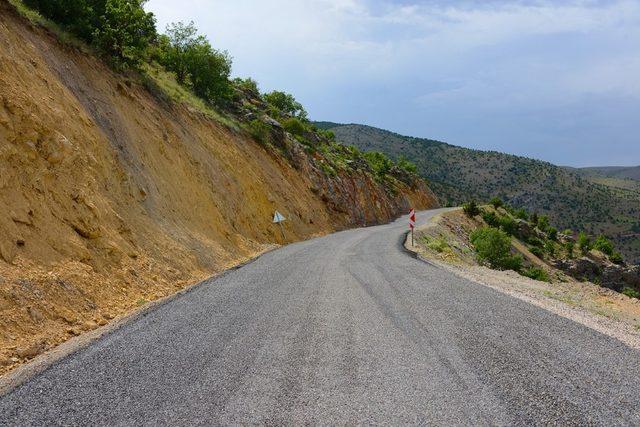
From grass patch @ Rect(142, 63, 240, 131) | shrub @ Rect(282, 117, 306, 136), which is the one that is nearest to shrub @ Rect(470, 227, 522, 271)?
grass patch @ Rect(142, 63, 240, 131)

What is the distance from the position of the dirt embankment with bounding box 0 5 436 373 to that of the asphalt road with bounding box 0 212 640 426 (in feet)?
5.57

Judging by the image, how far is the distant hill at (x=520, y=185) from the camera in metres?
112

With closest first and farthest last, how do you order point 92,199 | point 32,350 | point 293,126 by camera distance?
point 32,350 → point 92,199 → point 293,126

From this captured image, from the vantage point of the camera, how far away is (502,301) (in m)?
9.50

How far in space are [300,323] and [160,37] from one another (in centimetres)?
3291

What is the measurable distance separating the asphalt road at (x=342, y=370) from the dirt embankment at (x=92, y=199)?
5.57 feet

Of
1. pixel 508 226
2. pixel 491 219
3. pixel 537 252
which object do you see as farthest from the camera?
pixel 491 219

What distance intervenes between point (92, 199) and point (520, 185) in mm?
138076

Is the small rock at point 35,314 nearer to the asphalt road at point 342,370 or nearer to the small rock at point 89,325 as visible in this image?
the small rock at point 89,325

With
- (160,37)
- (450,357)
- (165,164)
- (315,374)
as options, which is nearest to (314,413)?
(315,374)

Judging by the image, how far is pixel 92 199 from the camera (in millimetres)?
12109

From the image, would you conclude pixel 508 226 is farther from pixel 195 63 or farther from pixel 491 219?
pixel 195 63

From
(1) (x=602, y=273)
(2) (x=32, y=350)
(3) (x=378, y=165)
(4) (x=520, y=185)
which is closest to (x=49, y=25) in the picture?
(2) (x=32, y=350)

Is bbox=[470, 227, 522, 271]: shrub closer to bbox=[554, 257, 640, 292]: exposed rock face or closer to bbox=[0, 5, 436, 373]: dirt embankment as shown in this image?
bbox=[554, 257, 640, 292]: exposed rock face
